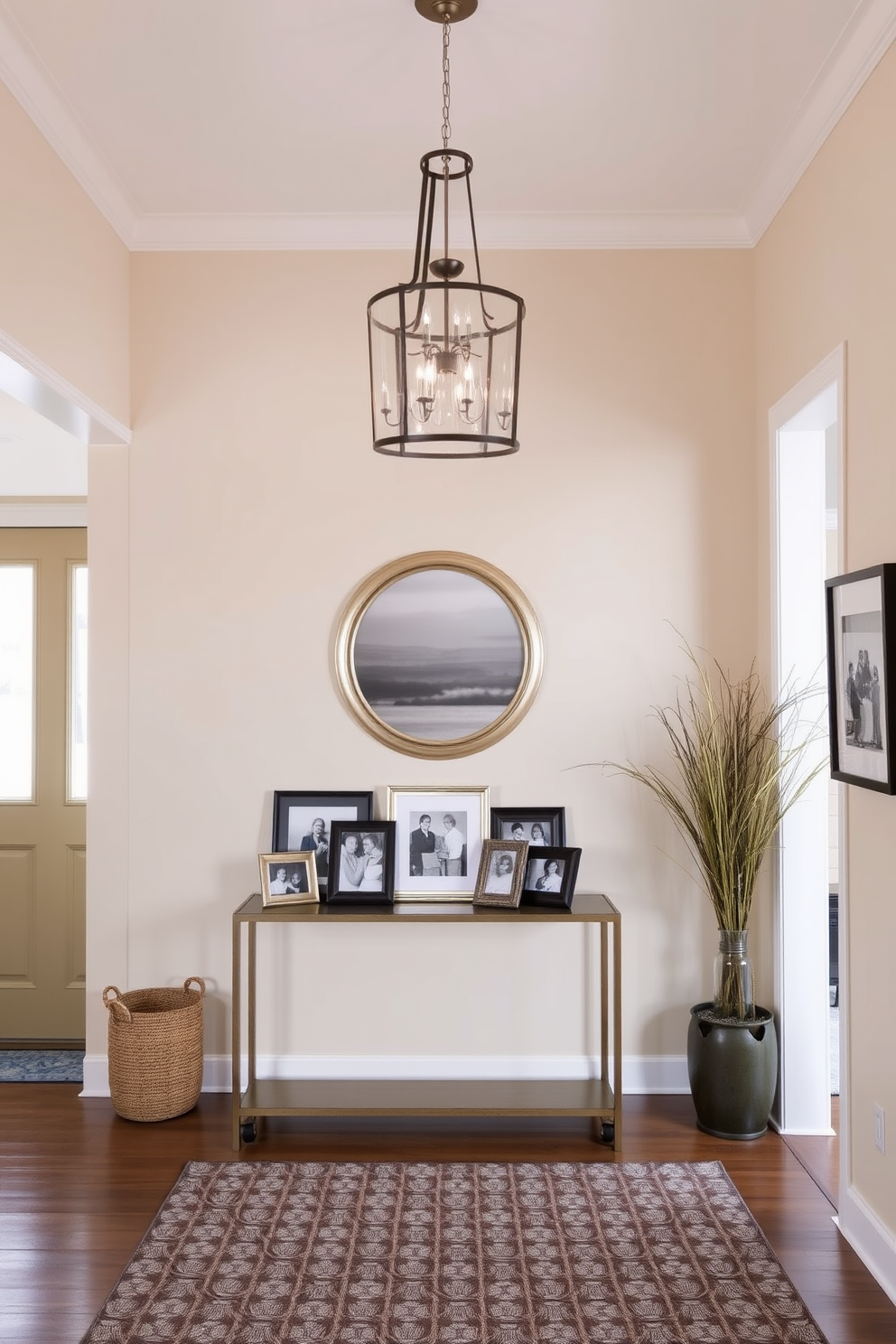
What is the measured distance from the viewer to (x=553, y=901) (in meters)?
3.37

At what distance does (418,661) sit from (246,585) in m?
0.67

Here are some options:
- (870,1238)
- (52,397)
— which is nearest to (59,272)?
(52,397)

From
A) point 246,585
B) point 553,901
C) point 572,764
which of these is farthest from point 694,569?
point 246,585

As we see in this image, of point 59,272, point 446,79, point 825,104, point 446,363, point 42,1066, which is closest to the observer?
point 446,363

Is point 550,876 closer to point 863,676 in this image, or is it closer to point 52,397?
point 863,676

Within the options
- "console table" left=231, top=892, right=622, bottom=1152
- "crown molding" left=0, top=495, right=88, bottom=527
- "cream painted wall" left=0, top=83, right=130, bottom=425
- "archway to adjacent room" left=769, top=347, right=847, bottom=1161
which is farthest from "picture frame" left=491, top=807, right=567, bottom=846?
"crown molding" left=0, top=495, right=88, bottom=527

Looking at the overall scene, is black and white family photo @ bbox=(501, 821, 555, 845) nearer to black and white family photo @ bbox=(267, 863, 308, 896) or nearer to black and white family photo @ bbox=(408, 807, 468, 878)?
black and white family photo @ bbox=(408, 807, 468, 878)

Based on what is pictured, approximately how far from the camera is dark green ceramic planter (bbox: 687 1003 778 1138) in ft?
10.6

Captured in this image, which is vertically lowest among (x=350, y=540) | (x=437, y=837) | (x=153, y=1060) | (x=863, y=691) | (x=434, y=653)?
(x=153, y=1060)

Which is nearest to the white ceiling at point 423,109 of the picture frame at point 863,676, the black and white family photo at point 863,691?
the picture frame at point 863,676

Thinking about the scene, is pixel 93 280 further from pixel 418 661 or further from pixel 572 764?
pixel 572 764

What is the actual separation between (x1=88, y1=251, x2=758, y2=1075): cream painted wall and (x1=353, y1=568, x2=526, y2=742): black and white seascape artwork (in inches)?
4.7

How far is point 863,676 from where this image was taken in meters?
2.61

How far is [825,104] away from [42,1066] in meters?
4.35
